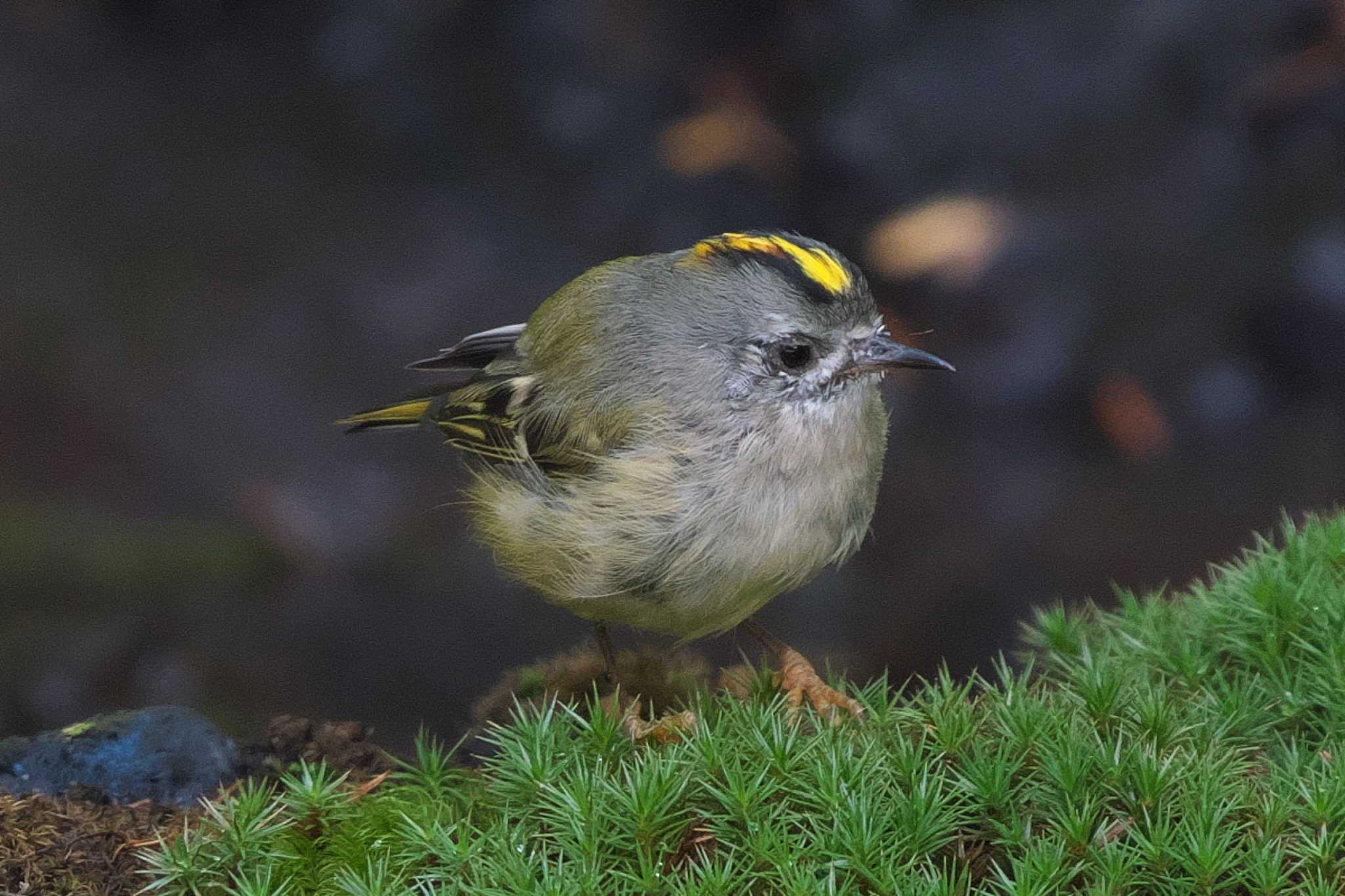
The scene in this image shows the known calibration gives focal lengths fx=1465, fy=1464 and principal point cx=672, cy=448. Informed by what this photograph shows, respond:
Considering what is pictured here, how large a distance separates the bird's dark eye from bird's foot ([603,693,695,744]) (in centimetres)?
64

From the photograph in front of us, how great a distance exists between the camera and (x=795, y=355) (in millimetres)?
2588

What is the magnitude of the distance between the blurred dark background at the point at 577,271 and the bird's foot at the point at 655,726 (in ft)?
4.09

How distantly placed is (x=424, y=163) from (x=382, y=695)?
1923 mm

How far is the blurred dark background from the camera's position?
4020 millimetres

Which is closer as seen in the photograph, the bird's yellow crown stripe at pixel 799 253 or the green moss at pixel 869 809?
the green moss at pixel 869 809

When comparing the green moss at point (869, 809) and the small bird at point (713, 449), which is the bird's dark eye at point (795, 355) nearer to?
the small bird at point (713, 449)

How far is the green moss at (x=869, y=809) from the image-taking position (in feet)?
6.01

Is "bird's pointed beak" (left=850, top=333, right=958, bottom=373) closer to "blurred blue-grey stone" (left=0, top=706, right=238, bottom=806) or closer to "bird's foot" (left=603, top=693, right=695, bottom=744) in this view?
"bird's foot" (left=603, top=693, right=695, bottom=744)

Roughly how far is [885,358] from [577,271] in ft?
7.53

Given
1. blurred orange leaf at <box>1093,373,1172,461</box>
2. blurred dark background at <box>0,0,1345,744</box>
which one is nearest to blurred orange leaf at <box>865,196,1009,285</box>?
blurred dark background at <box>0,0,1345,744</box>

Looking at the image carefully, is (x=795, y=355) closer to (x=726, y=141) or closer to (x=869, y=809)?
(x=869, y=809)

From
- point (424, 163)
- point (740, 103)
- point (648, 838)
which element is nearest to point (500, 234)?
point (424, 163)

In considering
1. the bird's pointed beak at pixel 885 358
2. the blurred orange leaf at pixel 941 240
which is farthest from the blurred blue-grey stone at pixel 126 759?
the blurred orange leaf at pixel 941 240

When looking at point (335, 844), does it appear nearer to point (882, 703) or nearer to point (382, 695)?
point (882, 703)
